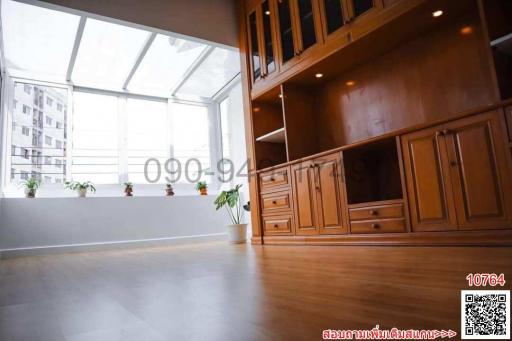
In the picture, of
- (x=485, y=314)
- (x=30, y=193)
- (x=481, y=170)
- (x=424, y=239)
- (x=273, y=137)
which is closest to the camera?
(x=485, y=314)

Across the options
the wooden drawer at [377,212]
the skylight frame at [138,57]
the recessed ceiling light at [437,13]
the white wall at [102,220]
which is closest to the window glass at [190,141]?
the skylight frame at [138,57]

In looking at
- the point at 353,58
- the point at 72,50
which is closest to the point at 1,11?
the point at 72,50

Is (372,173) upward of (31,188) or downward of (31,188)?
downward

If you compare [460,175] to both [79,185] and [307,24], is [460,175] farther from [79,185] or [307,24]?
[79,185]

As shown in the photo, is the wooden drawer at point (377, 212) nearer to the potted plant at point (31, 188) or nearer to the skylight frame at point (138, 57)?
the skylight frame at point (138, 57)

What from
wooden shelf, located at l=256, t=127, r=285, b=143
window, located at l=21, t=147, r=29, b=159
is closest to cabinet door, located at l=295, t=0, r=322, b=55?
wooden shelf, located at l=256, t=127, r=285, b=143

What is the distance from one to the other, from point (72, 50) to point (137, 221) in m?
2.31

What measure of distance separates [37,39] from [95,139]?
4.87 feet

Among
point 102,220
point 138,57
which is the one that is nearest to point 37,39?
point 138,57

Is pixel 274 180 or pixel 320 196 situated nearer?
pixel 320 196

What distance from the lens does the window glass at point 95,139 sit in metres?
4.78

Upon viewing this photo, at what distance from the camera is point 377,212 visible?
227cm

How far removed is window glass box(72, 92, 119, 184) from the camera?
4.78 metres

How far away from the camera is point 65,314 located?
0.84m
